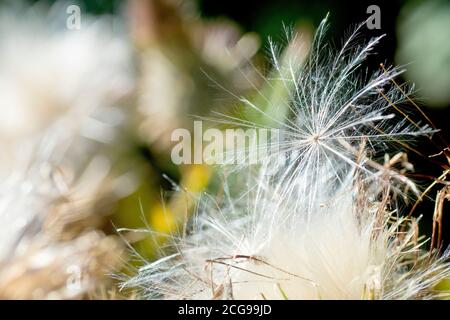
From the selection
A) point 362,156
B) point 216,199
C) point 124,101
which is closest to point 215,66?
point 124,101

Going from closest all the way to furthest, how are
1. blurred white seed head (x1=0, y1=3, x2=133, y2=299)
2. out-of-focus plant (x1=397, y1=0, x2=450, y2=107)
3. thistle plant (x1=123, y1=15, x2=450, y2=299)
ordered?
thistle plant (x1=123, y1=15, x2=450, y2=299), blurred white seed head (x1=0, y1=3, x2=133, y2=299), out-of-focus plant (x1=397, y1=0, x2=450, y2=107)

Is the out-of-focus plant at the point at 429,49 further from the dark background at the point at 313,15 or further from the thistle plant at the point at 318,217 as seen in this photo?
the thistle plant at the point at 318,217

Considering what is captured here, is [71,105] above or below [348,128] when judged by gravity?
above

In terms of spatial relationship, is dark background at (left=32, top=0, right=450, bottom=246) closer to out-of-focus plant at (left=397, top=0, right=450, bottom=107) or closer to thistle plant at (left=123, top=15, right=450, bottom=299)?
out-of-focus plant at (left=397, top=0, right=450, bottom=107)

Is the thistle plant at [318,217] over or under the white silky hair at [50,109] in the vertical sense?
under

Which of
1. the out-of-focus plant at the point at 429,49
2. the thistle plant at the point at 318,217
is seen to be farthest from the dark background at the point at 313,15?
the thistle plant at the point at 318,217

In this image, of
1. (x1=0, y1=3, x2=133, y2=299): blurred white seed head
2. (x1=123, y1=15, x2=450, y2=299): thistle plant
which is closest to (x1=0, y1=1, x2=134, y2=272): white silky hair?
(x1=0, y1=3, x2=133, y2=299): blurred white seed head
